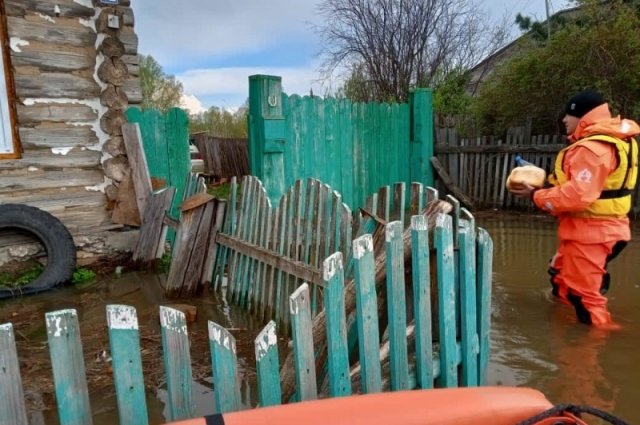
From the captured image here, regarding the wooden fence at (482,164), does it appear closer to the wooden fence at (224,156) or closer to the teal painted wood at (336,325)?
the teal painted wood at (336,325)

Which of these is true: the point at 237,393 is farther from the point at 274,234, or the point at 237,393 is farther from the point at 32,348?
the point at 32,348

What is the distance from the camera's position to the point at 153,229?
5992mm

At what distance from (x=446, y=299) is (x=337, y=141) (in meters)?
4.58

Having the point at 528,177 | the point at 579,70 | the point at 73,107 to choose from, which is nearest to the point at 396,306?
the point at 528,177

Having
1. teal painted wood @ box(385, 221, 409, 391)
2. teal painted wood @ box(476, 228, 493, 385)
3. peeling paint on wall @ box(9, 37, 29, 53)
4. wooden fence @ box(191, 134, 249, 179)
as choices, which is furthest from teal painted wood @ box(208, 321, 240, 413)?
wooden fence @ box(191, 134, 249, 179)

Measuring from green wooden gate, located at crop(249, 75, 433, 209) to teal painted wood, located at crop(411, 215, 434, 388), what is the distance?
329 cm

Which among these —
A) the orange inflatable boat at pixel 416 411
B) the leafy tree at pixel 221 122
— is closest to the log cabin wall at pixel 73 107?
the orange inflatable boat at pixel 416 411

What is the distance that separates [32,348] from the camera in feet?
12.8

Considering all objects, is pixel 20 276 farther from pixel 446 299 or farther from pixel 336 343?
pixel 446 299

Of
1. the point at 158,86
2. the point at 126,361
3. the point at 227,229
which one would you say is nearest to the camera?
the point at 126,361

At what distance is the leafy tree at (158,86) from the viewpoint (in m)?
26.0

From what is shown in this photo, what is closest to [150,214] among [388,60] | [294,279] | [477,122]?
[294,279]

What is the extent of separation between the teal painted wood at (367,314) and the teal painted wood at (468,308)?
0.54 m

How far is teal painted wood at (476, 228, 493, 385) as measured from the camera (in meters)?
2.59
